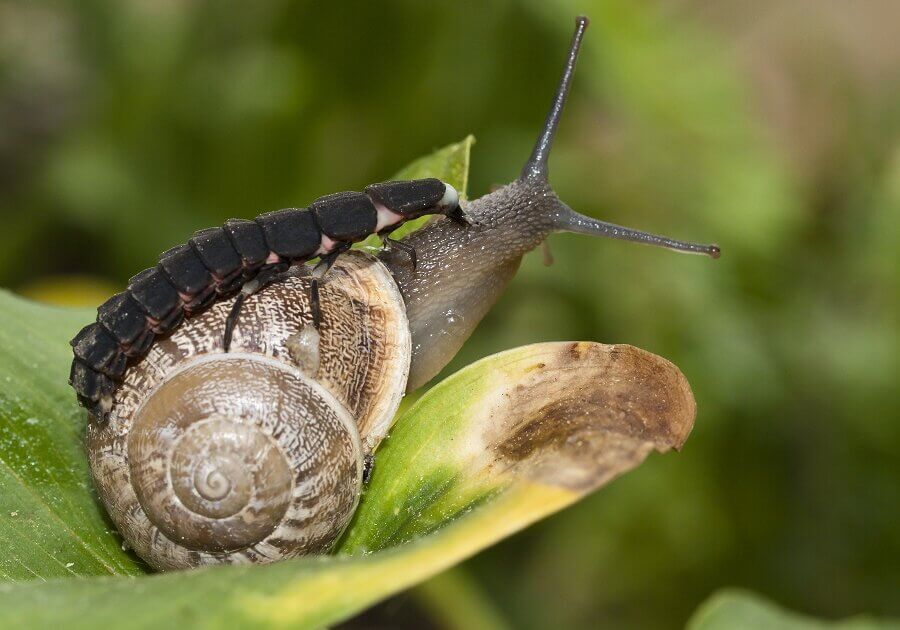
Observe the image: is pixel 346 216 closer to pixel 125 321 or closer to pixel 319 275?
pixel 319 275

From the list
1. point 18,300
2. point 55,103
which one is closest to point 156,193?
point 55,103

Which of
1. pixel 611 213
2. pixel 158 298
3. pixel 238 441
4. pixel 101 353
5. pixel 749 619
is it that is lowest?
pixel 749 619

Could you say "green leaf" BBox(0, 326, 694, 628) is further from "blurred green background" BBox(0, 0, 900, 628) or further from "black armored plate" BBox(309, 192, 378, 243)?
"blurred green background" BBox(0, 0, 900, 628)

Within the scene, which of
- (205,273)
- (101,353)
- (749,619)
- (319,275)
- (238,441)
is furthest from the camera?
(749,619)

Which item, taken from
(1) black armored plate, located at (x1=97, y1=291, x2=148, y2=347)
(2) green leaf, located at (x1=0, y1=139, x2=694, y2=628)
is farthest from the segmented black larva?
(2) green leaf, located at (x1=0, y1=139, x2=694, y2=628)

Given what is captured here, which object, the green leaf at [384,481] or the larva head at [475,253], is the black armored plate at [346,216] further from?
the green leaf at [384,481]

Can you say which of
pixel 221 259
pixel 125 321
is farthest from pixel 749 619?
pixel 125 321
